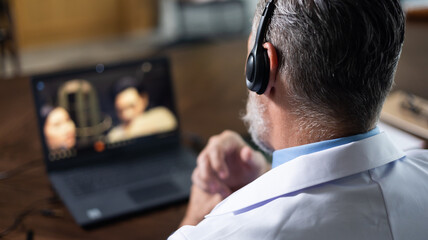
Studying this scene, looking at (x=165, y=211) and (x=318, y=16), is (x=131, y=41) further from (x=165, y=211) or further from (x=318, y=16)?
(x=318, y=16)

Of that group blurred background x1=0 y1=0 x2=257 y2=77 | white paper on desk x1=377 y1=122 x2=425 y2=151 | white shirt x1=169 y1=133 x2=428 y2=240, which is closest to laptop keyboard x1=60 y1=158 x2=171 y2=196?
white shirt x1=169 y1=133 x2=428 y2=240

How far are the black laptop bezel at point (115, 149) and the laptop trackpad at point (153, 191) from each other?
186mm

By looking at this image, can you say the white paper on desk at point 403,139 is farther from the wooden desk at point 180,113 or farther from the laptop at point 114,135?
the laptop at point 114,135

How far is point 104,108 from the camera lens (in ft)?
4.52

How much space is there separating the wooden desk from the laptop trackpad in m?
0.04

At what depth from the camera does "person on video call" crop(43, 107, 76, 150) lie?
1316mm

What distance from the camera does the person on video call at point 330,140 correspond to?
68cm

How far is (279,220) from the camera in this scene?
673 millimetres

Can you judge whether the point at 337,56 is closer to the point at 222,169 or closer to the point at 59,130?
the point at 222,169

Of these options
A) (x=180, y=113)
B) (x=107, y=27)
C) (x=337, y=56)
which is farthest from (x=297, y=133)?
(x=107, y=27)

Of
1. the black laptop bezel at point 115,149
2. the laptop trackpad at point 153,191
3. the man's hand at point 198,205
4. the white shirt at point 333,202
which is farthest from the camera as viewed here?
the black laptop bezel at point 115,149

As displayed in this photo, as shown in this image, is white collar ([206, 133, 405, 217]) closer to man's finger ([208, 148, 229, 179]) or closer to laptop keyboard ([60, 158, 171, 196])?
man's finger ([208, 148, 229, 179])

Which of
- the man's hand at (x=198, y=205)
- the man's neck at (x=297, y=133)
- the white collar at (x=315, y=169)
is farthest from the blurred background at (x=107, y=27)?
the white collar at (x=315, y=169)

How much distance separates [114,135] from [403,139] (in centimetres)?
83
